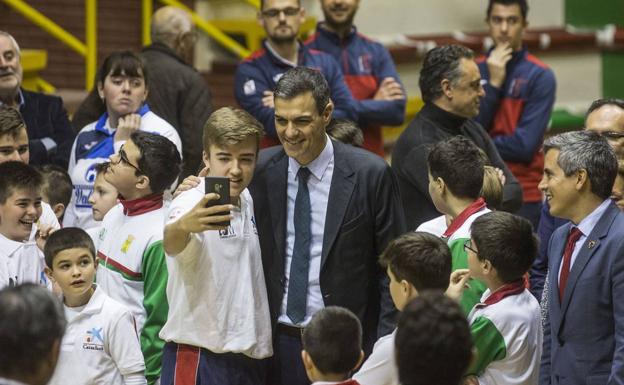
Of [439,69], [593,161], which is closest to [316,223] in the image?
[593,161]

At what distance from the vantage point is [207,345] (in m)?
4.54

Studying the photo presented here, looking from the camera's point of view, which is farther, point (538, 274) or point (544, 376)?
point (538, 274)

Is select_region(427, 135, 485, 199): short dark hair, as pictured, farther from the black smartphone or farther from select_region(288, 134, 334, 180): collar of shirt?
the black smartphone

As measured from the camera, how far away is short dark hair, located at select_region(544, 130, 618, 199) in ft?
14.7

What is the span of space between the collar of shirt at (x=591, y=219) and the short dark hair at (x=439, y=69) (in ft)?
5.37

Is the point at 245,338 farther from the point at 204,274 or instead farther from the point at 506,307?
the point at 506,307

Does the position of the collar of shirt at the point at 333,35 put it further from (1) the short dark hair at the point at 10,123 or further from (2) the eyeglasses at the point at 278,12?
(1) the short dark hair at the point at 10,123

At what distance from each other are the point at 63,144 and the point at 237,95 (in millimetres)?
1094

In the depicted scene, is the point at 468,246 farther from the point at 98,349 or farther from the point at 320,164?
the point at 98,349

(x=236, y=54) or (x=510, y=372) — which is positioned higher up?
(x=236, y=54)

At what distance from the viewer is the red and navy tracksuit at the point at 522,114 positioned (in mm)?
7426

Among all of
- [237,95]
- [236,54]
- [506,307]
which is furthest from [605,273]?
[236,54]

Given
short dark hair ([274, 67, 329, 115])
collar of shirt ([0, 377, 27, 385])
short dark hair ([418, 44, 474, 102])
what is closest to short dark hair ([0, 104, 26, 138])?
short dark hair ([274, 67, 329, 115])

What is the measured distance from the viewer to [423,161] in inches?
226
